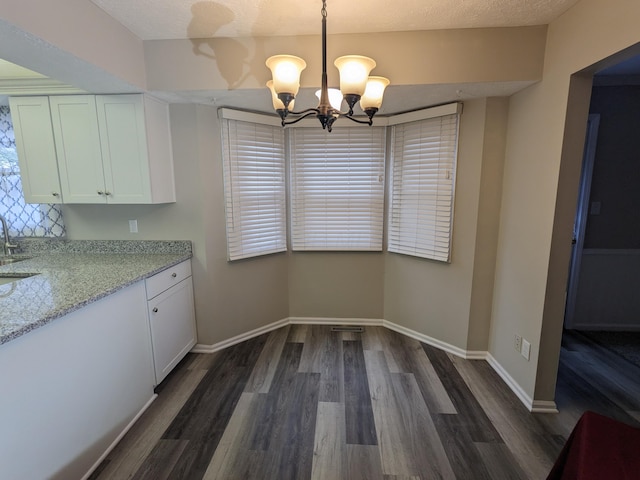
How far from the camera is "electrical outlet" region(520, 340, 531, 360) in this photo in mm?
2059

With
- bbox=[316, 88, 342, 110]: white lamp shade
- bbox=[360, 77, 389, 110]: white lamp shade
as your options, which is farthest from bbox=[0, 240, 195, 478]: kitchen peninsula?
bbox=[360, 77, 389, 110]: white lamp shade

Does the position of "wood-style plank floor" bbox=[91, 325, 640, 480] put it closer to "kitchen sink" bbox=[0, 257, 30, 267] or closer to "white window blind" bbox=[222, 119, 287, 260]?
"white window blind" bbox=[222, 119, 287, 260]

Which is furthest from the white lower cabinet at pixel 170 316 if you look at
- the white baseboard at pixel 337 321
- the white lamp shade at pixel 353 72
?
the white lamp shade at pixel 353 72

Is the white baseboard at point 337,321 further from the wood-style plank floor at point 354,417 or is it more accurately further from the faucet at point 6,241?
the faucet at point 6,241

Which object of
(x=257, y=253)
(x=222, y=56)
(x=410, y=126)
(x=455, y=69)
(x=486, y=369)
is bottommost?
(x=486, y=369)

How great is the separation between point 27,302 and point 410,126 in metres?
2.93

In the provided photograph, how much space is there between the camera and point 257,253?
2.88 metres

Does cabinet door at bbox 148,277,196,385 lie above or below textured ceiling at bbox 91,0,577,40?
below

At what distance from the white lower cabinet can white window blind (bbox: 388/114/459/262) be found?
200 cm

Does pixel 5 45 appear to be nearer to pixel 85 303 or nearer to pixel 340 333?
pixel 85 303

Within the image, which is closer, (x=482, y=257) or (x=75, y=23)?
(x=75, y=23)

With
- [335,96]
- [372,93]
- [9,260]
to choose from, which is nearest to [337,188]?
[335,96]

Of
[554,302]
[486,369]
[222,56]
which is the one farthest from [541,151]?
[222,56]

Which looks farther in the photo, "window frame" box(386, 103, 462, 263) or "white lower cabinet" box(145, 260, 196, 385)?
"window frame" box(386, 103, 462, 263)
